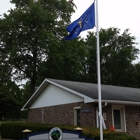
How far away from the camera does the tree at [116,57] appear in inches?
1658

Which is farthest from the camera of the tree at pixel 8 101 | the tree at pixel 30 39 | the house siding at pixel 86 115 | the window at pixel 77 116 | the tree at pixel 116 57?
the tree at pixel 116 57

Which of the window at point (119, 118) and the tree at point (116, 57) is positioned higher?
the tree at point (116, 57)

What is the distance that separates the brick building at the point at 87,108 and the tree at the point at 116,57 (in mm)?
22185

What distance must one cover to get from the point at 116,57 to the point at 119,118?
84.8 feet

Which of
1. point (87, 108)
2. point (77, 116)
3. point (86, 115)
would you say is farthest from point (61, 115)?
point (87, 108)

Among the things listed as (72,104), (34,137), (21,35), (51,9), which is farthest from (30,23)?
(34,137)

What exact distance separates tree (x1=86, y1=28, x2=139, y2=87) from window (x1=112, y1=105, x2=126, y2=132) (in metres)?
24.2

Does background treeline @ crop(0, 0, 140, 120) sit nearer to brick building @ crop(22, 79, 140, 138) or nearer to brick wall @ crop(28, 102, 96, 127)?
brick wall @ crop(28, 102, 96, 127)

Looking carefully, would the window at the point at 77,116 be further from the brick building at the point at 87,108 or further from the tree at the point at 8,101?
the tree at the point at 8,101

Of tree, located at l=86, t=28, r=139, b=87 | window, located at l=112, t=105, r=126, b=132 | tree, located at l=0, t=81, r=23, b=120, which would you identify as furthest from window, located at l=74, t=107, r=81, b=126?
tree, located at l=86, t=28, r=139, b=87

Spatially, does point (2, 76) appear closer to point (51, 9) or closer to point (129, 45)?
point (51, 9)

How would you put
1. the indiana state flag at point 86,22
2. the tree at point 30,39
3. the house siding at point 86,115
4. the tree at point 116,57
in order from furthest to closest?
the tree at point 116,57 < the tree at point 30,39 < the house siding at point 86,115 < the indiana state flag at point 86,22

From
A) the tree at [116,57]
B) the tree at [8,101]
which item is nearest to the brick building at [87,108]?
the tree at [8,101]

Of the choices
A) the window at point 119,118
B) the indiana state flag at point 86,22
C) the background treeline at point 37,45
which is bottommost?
the window at point 119,118
